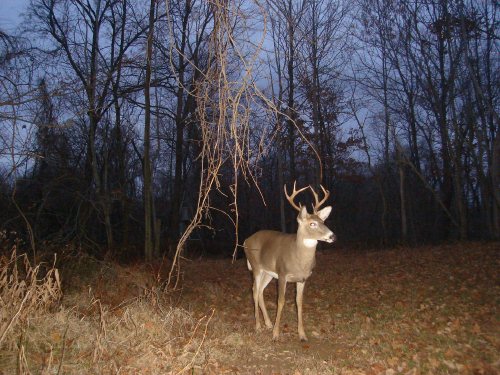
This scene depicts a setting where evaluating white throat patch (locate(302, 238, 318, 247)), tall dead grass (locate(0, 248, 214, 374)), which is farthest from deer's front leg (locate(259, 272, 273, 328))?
white throat patch (locate(302, 238, 318, 247))

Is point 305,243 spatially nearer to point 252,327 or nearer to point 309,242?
point 309,242

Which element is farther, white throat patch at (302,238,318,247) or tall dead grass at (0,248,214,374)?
white throat patch at (302,238,318,247)

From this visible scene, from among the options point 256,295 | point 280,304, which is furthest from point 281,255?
point 256,295

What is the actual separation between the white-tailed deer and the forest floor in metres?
0.57

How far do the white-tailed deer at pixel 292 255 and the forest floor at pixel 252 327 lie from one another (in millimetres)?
569

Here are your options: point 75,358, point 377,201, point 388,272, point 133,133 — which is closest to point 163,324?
point 75,358

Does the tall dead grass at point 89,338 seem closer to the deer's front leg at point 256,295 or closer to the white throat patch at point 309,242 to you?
the deer's front leg at point 256,295

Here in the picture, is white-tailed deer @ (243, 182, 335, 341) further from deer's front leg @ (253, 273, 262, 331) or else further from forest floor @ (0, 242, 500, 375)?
forest floor @ (0, 242, 500, 375)

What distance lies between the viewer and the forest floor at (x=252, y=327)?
16.0ft

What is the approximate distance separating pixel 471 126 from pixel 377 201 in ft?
41.3

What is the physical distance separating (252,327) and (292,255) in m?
1.46

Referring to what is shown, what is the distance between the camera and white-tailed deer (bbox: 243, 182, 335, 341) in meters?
7.10

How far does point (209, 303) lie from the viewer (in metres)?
10.1

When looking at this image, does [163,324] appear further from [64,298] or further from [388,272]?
[388,272]
